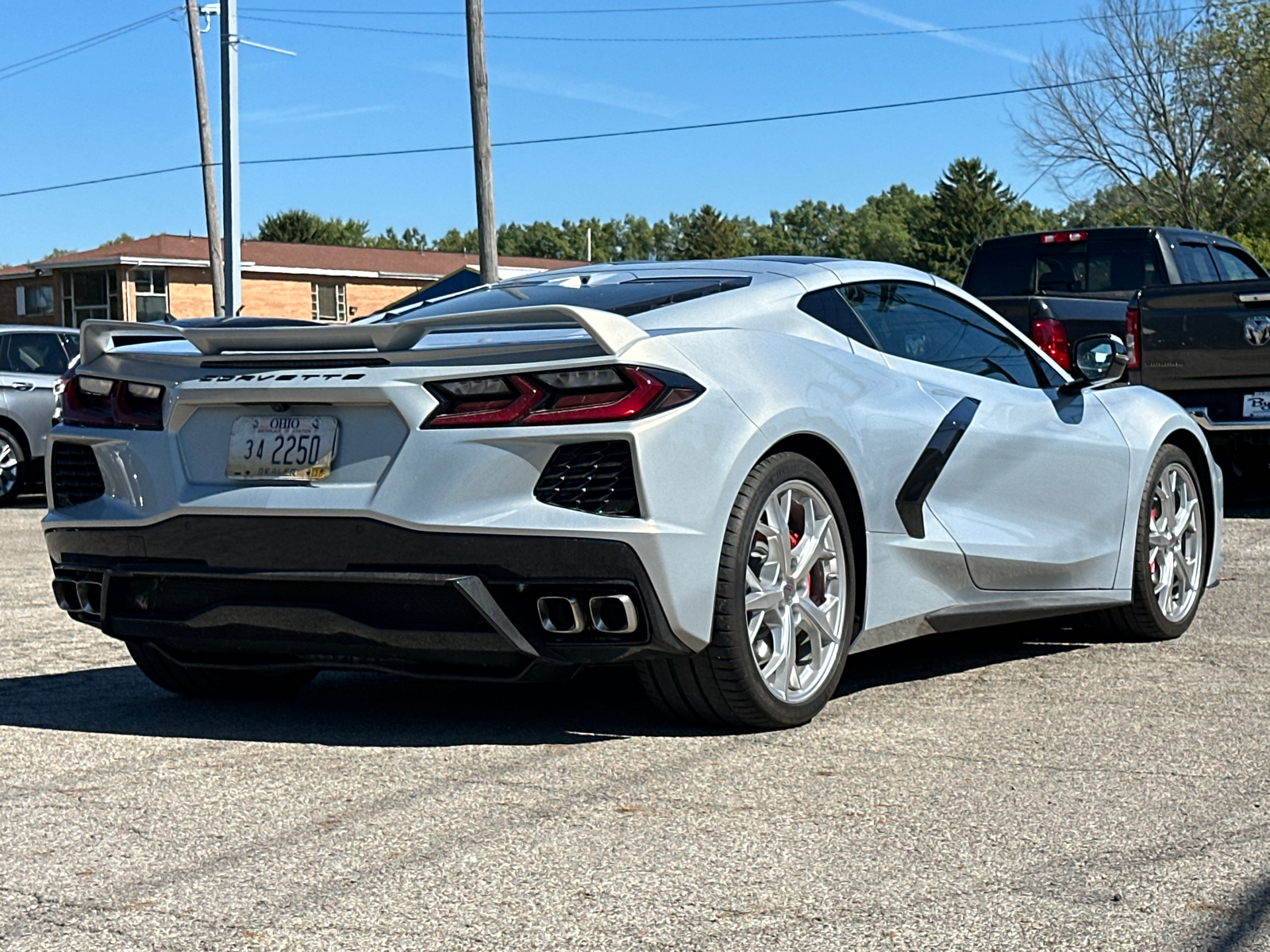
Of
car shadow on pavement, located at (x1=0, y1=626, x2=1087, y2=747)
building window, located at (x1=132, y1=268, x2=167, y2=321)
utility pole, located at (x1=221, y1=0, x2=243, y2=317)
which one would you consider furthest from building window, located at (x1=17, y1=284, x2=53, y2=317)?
car shadow on pavement, located at (x1=0, y1=626, x2=1087, y2=747)

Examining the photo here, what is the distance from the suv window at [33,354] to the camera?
52.6 feet

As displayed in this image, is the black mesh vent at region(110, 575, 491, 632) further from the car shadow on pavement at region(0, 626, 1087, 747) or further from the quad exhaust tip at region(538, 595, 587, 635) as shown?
the car shadow on pavement at region(0, 626, 1087, 747)

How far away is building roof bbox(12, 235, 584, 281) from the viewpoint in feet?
177

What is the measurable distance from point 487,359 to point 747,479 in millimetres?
770

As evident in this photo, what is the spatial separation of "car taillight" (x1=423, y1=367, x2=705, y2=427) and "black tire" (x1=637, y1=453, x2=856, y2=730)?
407 millimetres

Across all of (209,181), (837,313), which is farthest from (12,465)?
(209,181)

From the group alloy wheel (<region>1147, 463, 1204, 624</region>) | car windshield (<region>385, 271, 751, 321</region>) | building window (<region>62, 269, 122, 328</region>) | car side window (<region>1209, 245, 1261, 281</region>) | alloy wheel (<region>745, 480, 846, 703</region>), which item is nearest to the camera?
alloy wheel (<region>745, 480, 846, 703</region>)

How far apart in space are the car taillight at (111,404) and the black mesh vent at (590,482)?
1216mm

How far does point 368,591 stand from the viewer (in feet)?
14.8

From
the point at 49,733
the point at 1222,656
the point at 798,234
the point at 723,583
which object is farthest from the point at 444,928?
the point at 798,234

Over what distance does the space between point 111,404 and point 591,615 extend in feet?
5.34

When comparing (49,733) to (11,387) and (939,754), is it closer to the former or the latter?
(939,754)

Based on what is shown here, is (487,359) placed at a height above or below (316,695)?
above

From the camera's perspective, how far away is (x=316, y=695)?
18.8 feet
